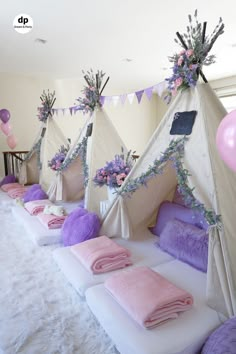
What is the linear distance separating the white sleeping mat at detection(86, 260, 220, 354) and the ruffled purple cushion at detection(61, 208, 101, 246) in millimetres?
738

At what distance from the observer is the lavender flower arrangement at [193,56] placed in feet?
5.88

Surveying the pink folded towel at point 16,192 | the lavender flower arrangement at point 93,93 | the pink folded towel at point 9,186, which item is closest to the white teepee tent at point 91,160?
the lavender flower arrangement at point 93,93

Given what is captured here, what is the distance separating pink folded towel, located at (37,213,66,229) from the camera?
279cm

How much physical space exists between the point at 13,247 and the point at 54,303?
103cm

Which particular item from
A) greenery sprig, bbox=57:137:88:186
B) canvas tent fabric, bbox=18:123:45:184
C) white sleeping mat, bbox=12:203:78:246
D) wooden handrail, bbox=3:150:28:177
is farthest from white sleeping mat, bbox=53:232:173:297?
wooden handrail, bbox=3:150:28:177

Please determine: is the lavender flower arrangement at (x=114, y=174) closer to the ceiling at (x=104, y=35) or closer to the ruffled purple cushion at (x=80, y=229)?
the ruffled purple cushion at (x=80, y=229)

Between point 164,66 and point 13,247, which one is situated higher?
point 164,66

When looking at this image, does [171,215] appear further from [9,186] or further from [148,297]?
[9,186]

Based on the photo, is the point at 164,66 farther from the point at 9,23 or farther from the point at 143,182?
the point at 143,182

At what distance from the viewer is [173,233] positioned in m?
2.15

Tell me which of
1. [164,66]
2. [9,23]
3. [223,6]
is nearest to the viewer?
[223,6]

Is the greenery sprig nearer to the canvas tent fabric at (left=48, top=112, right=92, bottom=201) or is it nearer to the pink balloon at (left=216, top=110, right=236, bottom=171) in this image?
the canvas tent fabric at (left=48, top=112, right=92, bottom=201)

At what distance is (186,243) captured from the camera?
200cm

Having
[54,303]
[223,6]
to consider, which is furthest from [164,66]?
[54,303]
